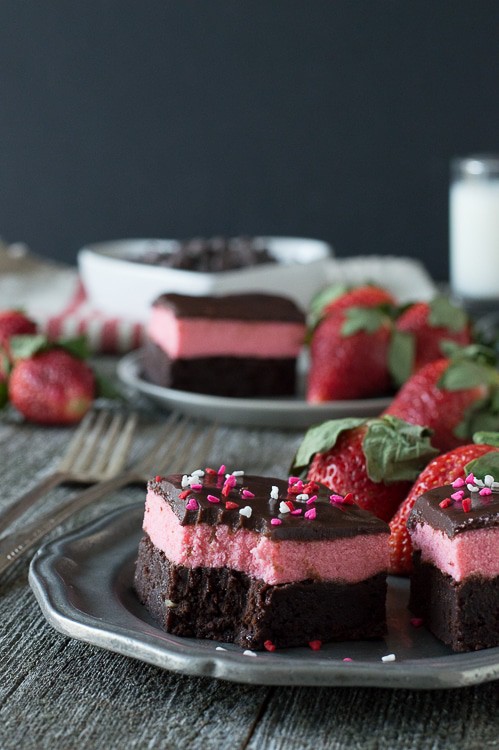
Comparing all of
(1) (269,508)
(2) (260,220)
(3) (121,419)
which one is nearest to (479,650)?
(1) (269,508)

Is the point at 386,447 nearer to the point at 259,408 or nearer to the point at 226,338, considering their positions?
the point at 259,408

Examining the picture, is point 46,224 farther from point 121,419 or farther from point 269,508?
point 269,508

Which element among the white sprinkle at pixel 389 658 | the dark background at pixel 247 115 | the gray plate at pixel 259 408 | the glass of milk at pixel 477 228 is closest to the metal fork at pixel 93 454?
the gray plate at pixel 259 408

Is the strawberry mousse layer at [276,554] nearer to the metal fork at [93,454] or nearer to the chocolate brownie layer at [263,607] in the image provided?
the chocolate brownie layer at [263,607]

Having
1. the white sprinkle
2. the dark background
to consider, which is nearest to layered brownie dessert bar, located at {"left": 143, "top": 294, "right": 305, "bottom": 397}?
the white sprinkle

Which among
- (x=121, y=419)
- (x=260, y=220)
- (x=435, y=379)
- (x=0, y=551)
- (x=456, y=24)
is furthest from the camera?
(x=260, y=220)

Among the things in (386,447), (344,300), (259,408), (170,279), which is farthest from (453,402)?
(170,279)
